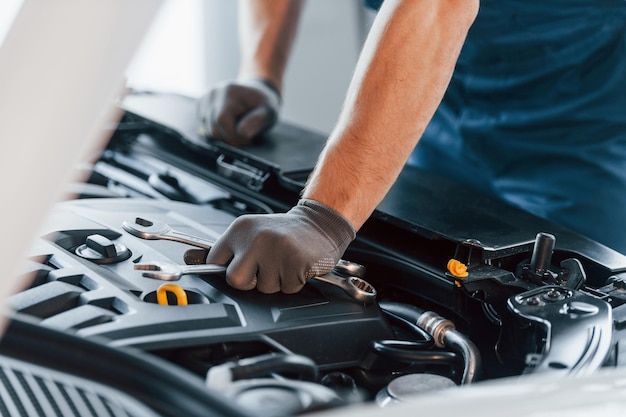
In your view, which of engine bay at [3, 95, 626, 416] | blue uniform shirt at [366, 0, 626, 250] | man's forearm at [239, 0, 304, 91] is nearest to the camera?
engine bay at [3, 95, 626, 416]

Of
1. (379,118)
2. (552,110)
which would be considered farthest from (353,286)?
(552,110)

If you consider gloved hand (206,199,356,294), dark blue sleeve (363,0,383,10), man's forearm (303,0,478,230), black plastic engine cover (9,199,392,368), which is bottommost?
black plastic engine cover (9,199,392,368)

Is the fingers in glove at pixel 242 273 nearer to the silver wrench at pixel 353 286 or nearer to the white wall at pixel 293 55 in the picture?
the silver wrench at pixel 353 286

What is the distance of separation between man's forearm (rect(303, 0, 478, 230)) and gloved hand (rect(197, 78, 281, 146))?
371mm

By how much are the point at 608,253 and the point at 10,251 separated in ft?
2.75

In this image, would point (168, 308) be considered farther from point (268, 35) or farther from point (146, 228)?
point (268, 35)

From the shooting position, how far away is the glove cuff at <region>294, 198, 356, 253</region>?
1032 mm

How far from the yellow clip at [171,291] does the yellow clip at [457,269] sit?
12.7 inches

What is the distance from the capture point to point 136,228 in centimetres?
107

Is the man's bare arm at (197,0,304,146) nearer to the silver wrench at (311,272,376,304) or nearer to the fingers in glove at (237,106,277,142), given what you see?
the fingers in glove at (237,106,277,142)

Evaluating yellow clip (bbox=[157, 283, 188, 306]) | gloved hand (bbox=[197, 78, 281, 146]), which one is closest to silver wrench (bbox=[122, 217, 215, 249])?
yellow clip (bbox=[157, 283, 188, 306])

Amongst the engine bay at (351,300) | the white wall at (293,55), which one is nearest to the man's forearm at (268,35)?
the engine bay at (351,300)

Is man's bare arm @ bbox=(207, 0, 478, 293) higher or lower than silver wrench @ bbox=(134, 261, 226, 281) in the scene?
higher

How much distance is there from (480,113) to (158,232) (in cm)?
81
